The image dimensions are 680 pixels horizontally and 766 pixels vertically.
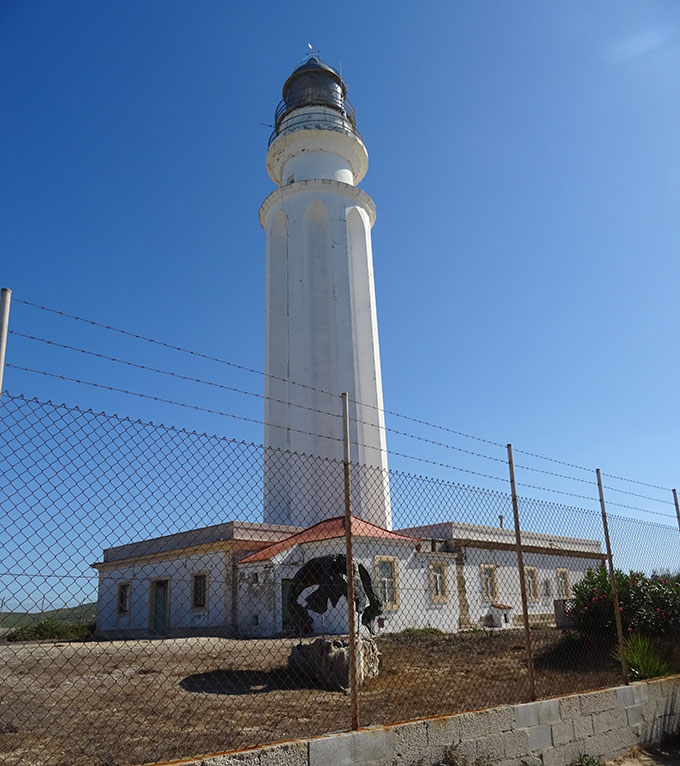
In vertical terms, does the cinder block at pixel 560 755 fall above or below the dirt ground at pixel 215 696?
below

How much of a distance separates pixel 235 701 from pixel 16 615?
187 inches

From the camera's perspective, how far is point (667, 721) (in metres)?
7.73

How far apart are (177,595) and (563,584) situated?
15.8 m

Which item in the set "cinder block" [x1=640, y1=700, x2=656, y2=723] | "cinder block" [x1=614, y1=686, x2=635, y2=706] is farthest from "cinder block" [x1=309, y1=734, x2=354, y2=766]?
"cinder block" [x1=640, y1=700, x2=656, y2=723]

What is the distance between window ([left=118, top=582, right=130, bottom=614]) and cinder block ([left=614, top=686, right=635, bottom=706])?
20020 millimetres

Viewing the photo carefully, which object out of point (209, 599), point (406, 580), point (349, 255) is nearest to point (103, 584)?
point (209, 599)

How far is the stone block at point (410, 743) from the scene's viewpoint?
507 centimetres

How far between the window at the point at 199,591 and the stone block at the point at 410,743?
1667 cm

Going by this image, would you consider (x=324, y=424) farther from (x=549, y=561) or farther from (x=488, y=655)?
(x=488, y=655)

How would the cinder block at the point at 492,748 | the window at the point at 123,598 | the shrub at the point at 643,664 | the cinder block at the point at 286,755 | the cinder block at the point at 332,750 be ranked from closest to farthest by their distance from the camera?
the cinder block at the point at 286,755
the cinder block at the point at 332,750
the cinder block at the point at 492,748
the shrub at the point at 643,664
the window at the point at 123,598

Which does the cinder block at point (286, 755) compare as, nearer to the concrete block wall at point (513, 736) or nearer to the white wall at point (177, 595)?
the concrete block wall at point (513, 736)

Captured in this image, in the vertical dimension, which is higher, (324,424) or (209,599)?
(324,424)

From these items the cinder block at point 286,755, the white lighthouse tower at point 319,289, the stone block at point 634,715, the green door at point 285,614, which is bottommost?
the stone block at point 634,715

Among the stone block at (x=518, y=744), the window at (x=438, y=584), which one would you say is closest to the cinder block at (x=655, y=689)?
the stone block at (x=518, y=744)
